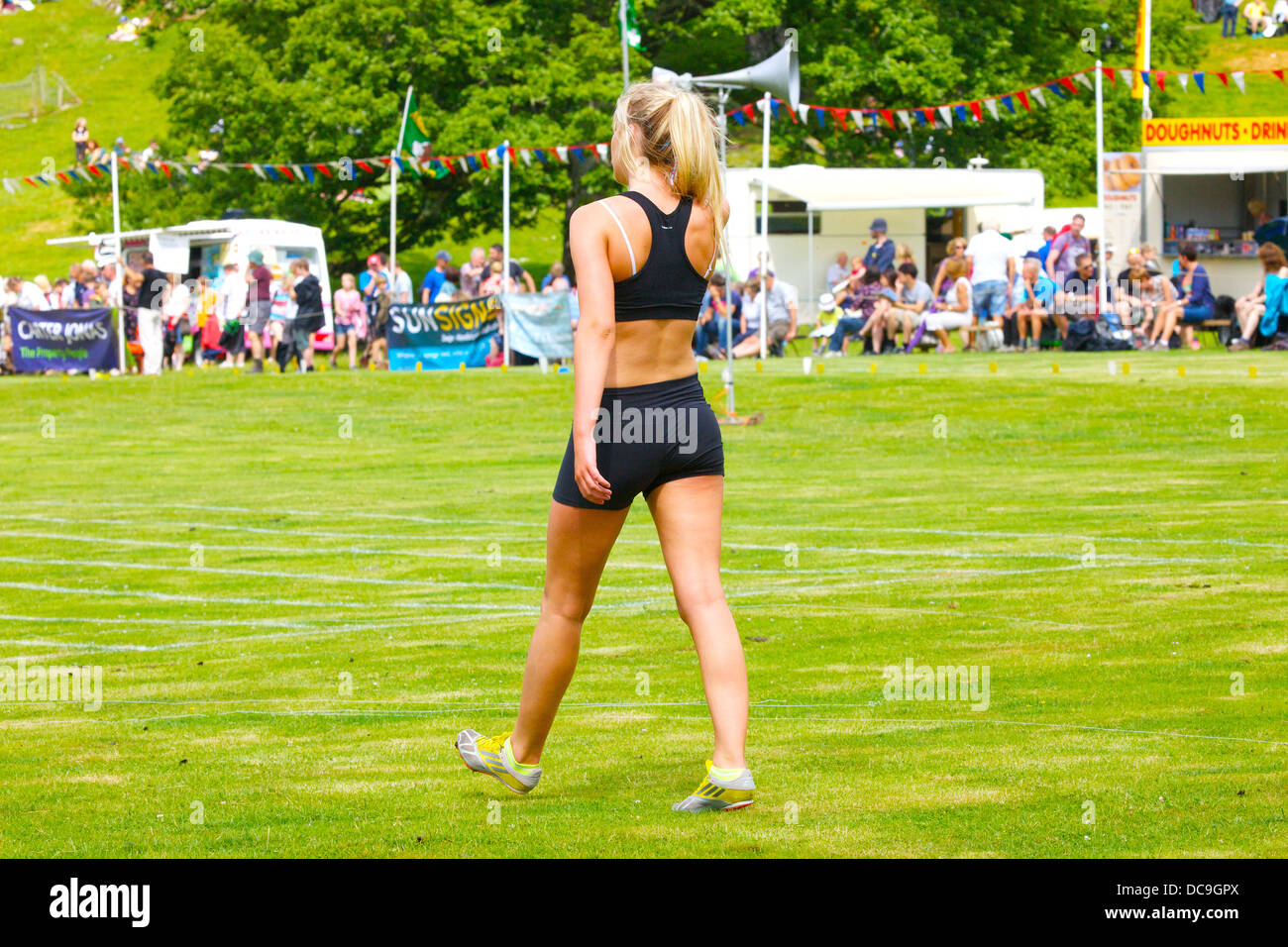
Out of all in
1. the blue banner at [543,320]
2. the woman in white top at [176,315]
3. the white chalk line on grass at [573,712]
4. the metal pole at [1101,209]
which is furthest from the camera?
the woman in white top at [176,315]

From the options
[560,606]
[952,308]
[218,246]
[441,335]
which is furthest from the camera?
[218,246]

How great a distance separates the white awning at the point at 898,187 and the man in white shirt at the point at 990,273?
20.4 feet

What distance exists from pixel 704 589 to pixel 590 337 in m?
0.85

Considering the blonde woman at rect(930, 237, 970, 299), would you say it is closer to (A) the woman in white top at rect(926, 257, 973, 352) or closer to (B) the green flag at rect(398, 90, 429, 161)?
(A) the woman in white top at rect(926, 257, 973, 352)

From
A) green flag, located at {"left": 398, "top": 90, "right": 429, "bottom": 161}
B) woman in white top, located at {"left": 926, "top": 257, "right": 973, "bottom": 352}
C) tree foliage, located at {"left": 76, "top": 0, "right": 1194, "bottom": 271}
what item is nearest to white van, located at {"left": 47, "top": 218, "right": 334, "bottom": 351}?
green flag, located at {"left": 398, "top": 90, "right": 429, "bottom": 161}

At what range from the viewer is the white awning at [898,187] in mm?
35719

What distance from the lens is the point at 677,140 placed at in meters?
5.68

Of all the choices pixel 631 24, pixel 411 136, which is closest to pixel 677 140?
pixel 631 24

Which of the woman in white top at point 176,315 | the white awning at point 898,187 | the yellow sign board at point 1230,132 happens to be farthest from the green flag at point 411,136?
the yellow sign board at point 1230,132

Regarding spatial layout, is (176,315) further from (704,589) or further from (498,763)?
(704,589)

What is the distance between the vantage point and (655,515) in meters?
5.85

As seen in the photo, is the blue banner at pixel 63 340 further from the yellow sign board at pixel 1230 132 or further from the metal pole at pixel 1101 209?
the yellow sign board at pixel 1230 132

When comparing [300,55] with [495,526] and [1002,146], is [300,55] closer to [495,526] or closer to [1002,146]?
[1002,146]
